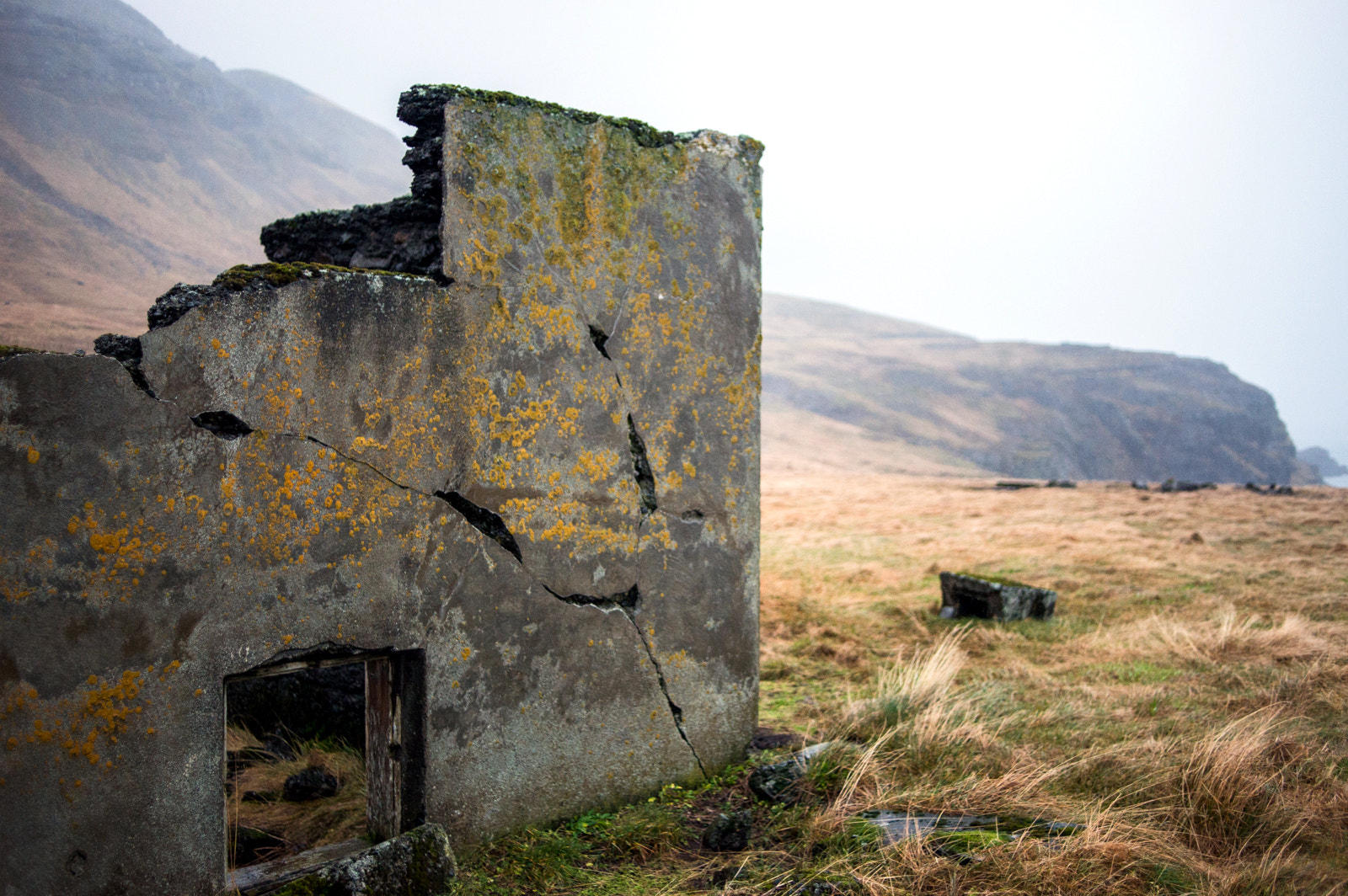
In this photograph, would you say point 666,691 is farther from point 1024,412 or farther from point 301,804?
point 1024,412

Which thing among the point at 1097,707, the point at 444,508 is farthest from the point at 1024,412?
the point at 444,508

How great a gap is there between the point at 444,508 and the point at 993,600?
669 centimetres

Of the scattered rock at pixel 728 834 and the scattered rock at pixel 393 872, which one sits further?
the scattered rock at pixel 728 834

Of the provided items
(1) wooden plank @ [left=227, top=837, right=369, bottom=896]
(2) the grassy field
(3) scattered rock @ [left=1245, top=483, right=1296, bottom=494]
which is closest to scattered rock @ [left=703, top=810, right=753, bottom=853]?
(2) the grassy field

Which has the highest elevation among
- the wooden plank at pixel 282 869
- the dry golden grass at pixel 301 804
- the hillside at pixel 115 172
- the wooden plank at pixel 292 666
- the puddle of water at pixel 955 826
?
the hillside at pixel 115 172

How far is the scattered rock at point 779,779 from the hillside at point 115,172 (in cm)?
330

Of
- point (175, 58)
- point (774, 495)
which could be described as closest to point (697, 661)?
point (774, 495)

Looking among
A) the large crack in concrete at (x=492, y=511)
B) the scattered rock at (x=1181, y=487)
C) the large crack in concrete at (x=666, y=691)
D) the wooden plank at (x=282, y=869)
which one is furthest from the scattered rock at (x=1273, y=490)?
the wooden plank at (x=282, y=869)

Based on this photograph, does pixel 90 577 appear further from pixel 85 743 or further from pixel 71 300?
pixel 71 300

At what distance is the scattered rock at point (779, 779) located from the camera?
3.92 meters

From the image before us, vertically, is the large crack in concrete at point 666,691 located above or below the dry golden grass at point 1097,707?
above

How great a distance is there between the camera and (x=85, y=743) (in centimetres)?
256

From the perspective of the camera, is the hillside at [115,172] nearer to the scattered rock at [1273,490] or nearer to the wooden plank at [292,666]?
the wooden plank at [292,666]

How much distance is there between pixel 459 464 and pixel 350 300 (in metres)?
0.77
